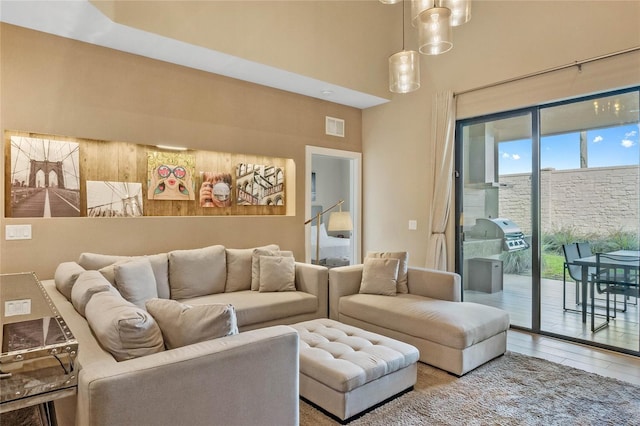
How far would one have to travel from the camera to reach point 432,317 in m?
3.04

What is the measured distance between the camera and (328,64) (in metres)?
4.42

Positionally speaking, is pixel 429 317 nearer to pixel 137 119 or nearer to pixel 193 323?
pixel 193 323

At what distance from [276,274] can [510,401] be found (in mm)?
2275

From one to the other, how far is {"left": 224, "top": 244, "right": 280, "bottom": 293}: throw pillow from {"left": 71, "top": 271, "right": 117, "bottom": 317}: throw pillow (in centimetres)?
160

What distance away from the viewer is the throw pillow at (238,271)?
3.86 meters

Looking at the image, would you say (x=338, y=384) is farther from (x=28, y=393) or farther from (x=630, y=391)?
(x=630, y=391)

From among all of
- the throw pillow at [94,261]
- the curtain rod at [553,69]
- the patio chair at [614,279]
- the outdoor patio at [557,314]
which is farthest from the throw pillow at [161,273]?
the patio chair at [614,279]

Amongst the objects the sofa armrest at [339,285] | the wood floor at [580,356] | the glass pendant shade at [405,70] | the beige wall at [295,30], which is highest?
the beige wall at [295,30]

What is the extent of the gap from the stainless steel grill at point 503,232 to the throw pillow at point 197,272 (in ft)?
9.75

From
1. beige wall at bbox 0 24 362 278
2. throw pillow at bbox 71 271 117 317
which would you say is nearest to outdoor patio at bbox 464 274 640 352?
beige wall at bbox 0 24 362 278

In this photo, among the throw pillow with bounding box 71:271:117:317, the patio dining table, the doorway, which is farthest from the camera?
the doorway

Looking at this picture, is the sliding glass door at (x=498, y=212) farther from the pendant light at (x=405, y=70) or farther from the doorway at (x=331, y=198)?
the pendant light at (x=405, y=70)

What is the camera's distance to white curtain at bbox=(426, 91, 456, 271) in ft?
14.8

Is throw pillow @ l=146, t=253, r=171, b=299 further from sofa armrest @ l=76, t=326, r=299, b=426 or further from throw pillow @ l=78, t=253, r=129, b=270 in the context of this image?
sofa armrest @ l=76, t=326, r=299, b=426
